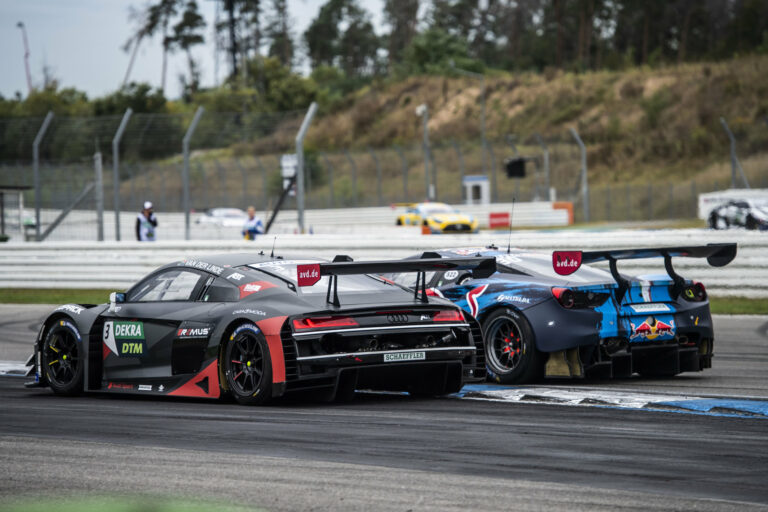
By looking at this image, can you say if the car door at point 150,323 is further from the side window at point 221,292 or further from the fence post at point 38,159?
the fence post at point 38,159

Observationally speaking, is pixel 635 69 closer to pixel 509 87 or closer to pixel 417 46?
pixel 509 87

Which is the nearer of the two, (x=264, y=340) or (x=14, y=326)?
(x=264, y=340)

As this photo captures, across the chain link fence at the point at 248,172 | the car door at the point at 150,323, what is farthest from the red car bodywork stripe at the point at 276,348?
the chain link fence at the point at 248,172

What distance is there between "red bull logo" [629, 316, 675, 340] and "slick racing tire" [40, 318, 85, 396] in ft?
14.0

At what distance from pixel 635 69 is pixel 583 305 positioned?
224ft

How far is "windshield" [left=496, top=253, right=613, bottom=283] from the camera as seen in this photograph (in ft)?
31.3

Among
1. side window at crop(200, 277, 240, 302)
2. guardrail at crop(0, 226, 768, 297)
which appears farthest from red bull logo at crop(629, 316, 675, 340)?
guardrail at crop(0, 226, 768, 297)

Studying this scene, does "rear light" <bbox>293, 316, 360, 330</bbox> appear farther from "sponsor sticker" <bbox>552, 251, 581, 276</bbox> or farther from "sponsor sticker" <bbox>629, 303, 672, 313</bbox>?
"sponsor sticker" <bbox>629, 303, 672, 313</bbox>

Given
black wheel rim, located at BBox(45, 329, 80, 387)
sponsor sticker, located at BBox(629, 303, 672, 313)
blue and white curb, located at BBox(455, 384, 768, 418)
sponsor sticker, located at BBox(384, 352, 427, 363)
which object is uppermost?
sponsor sticker, located at BBox(629, 303, 672, 313)

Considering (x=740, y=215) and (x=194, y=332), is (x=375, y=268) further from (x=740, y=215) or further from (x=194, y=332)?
(x=740, y=215)

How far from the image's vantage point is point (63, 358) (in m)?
9.15

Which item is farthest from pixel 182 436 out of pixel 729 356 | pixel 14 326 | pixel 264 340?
pixel 14 326

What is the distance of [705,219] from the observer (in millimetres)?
45938

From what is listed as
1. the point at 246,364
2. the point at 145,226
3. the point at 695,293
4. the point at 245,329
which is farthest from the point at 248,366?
the point at 145,226
